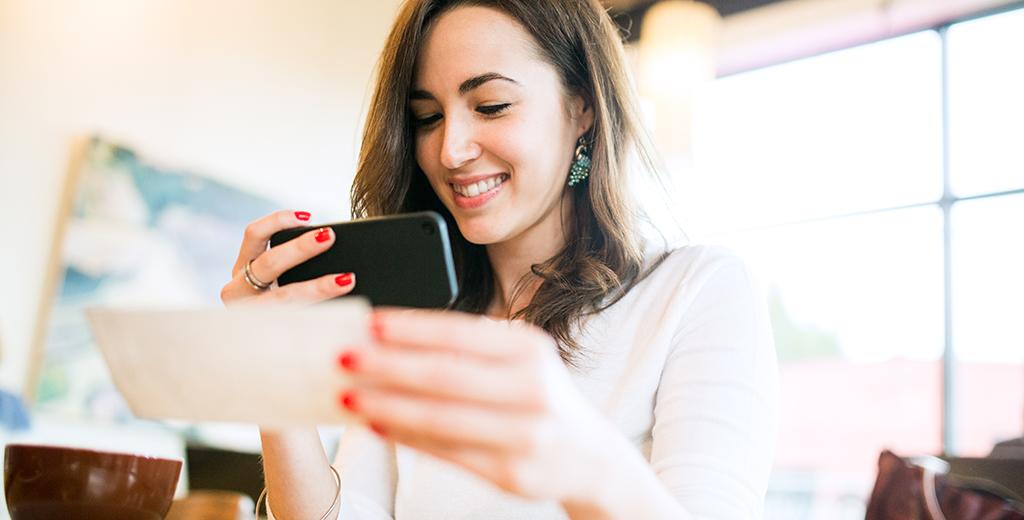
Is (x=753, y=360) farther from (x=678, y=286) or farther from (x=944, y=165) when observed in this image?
(x=944, y=165)

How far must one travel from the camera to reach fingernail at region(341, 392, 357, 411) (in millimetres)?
467

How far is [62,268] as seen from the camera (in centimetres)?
265

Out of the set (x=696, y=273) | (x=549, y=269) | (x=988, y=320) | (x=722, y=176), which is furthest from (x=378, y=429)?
(x=722, y=176)

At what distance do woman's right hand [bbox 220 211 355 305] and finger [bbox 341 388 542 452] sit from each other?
37 centimetres

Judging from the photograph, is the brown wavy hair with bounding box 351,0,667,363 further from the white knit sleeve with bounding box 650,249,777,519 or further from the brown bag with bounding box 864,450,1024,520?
the brown bag with bounding box 864,450,1024,520

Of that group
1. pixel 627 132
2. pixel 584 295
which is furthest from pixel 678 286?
pixel 627 132

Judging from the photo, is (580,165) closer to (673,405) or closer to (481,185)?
(481,185)

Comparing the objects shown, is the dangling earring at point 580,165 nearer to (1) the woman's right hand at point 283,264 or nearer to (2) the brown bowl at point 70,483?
(1) the woman's right hand at point 283,264

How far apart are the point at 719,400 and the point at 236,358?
0.55 m

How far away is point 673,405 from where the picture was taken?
3.12ft

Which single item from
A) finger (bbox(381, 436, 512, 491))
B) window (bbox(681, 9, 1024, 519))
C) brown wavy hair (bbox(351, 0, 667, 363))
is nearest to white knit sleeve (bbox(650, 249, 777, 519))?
brown wavy hair (bbox(351, 0, 667, 363))

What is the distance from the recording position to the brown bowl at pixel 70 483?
0.72m

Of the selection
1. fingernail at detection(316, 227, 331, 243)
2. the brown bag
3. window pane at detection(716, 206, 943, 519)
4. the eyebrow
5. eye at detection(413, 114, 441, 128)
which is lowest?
window pane at detection(716, 206, 943, 519)

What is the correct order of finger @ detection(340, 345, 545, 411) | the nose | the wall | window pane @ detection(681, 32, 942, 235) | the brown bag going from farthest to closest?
window pane @ detection(681, 32, 942, 235), the wall, the nose, the brown bag, finger @ detection(340, 345, 545, 411)
